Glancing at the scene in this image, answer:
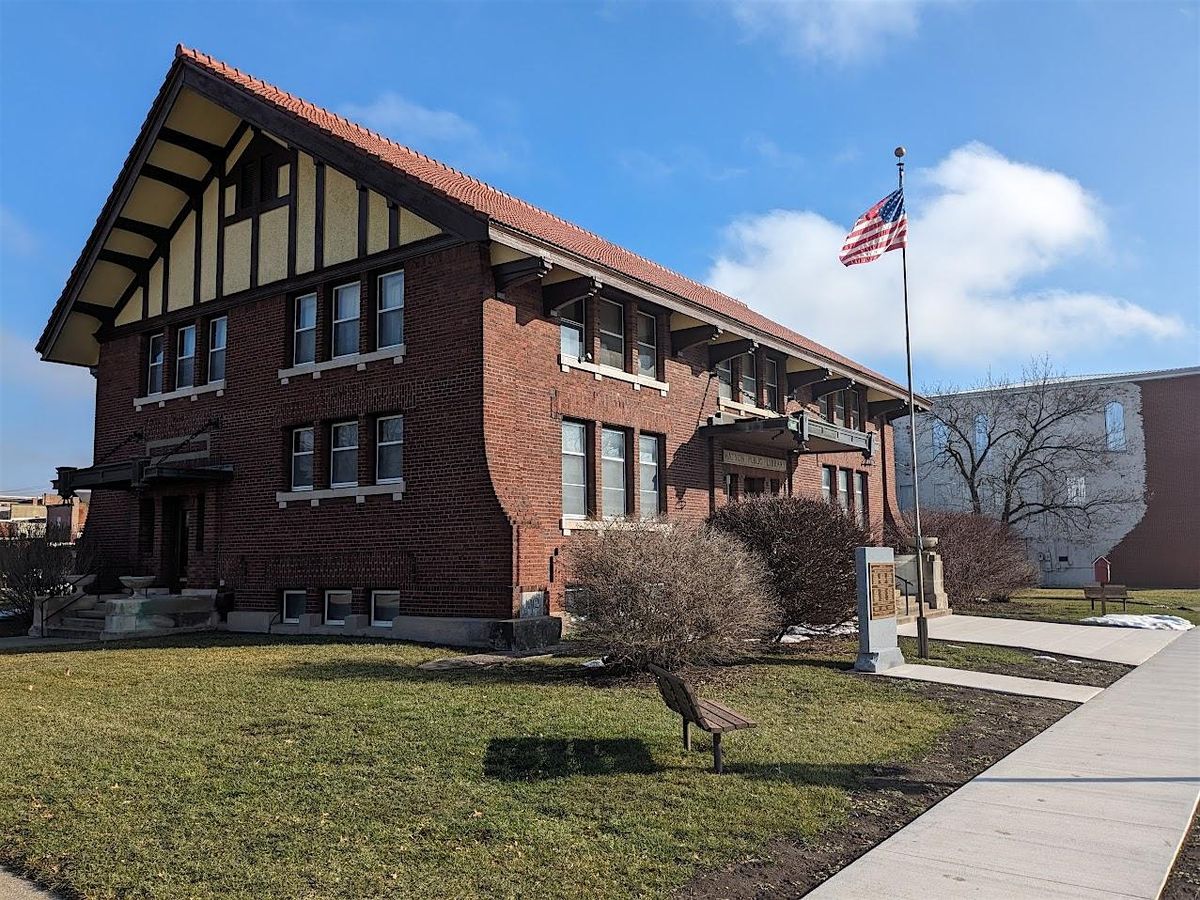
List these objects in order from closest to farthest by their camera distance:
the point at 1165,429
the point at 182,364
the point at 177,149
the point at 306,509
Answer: the point at 306,509, the point at 177,149, the point at 182,364, the point at 1165,429

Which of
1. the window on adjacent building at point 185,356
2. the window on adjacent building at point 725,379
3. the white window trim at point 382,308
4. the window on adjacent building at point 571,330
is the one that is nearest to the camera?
the white window trim at point 382,308

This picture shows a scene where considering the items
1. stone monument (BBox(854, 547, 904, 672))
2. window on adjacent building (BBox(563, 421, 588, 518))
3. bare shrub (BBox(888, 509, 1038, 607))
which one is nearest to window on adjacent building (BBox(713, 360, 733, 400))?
window on adjacent building (BBox(563, 421, 588, 518))

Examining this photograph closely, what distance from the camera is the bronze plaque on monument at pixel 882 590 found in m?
12.6

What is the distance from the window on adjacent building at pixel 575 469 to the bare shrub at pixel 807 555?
3546mm

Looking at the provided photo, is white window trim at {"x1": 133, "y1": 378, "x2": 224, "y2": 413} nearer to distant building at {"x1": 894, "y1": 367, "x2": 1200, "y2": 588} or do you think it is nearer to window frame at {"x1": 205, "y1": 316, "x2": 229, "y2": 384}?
window frame at {"x1": 205, "y1": 316, "x2": 229, "y2": 384}

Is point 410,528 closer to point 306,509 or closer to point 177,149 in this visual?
→ point 306,509

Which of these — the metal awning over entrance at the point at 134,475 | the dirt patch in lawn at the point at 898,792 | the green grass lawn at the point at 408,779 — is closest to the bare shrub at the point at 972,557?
the dirt patch in lawn at the point at 898,792

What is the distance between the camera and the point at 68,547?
19.6 meters

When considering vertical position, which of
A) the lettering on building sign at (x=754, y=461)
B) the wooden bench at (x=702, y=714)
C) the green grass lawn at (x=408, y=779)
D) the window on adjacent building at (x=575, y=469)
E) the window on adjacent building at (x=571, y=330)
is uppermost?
the window on adjacent building at (x=571, y=330)

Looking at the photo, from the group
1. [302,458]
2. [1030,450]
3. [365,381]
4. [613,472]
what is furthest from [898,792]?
[1030,450]

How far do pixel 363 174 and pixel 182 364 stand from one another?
7.41 m

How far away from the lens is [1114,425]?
39.9 meters

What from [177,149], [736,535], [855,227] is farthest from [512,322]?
[177,149]

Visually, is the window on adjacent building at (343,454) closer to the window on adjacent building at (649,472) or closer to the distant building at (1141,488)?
the window on adjacent building at (649,472)
